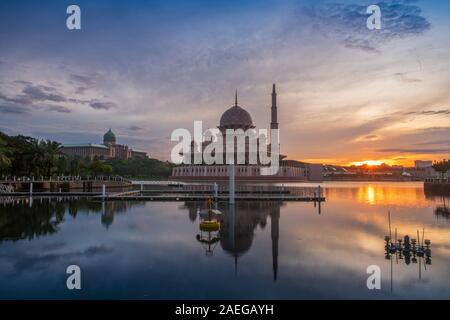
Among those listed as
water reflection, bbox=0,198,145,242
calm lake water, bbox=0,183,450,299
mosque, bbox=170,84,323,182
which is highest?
mosque, bbox=170,84,323,182

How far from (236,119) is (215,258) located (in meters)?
78.5

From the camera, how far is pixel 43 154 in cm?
5109

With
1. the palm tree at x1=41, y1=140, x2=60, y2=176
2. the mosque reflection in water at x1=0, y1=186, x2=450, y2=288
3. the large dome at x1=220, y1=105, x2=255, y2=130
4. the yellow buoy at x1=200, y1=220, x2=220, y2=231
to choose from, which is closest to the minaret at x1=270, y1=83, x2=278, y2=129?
the large dome at x1=220, y1=105, x2=255, y2=130

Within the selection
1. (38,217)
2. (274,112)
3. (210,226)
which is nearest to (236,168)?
(274,112)

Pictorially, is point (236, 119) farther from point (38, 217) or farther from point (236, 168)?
point (38, 217)

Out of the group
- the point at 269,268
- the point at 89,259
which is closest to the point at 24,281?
the point at 89,259

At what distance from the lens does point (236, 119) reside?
9162 cm

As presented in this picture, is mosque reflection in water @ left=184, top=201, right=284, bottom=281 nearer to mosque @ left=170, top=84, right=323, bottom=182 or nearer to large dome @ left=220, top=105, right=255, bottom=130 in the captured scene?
mosque @ left=170, top=84, right=323, bottom=182

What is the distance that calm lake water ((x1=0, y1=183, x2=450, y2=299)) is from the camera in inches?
438

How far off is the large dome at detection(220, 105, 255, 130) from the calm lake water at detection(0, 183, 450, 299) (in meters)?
66.5

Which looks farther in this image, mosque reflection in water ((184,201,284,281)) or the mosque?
the mosque

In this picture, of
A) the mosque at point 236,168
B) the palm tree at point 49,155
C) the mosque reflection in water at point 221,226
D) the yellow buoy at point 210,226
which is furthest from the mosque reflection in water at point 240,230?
the mosque at point 236,168

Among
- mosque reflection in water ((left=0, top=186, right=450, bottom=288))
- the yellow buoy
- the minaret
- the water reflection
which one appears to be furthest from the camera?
the minaret
